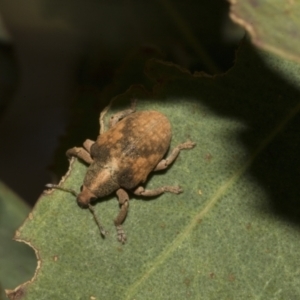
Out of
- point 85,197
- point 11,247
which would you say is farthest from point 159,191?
point 11,247

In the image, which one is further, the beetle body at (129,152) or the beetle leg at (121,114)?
the beetle leg at (121,114)

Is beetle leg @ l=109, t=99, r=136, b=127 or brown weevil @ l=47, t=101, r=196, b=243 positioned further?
beetle leg @ l=109, t=99, r=136, b=127

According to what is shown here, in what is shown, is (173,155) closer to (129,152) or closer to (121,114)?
(129,152)

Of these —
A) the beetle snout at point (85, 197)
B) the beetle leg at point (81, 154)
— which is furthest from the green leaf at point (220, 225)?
the beetle leg at point (81, 154)

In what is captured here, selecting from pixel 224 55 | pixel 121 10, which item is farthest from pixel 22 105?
pixel 224 55

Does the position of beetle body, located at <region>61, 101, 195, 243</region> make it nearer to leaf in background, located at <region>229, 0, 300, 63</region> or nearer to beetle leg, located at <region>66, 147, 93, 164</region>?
beetle leg, located at <region>66, 147, 93, 164</region>

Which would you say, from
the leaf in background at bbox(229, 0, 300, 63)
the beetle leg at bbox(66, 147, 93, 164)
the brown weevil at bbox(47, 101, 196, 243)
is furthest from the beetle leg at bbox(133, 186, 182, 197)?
the leaf in background at bbox(229, 0, 300, 63)

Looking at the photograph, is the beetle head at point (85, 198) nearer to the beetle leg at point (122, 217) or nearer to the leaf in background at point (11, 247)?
the beetle leg at point (122, 217)
